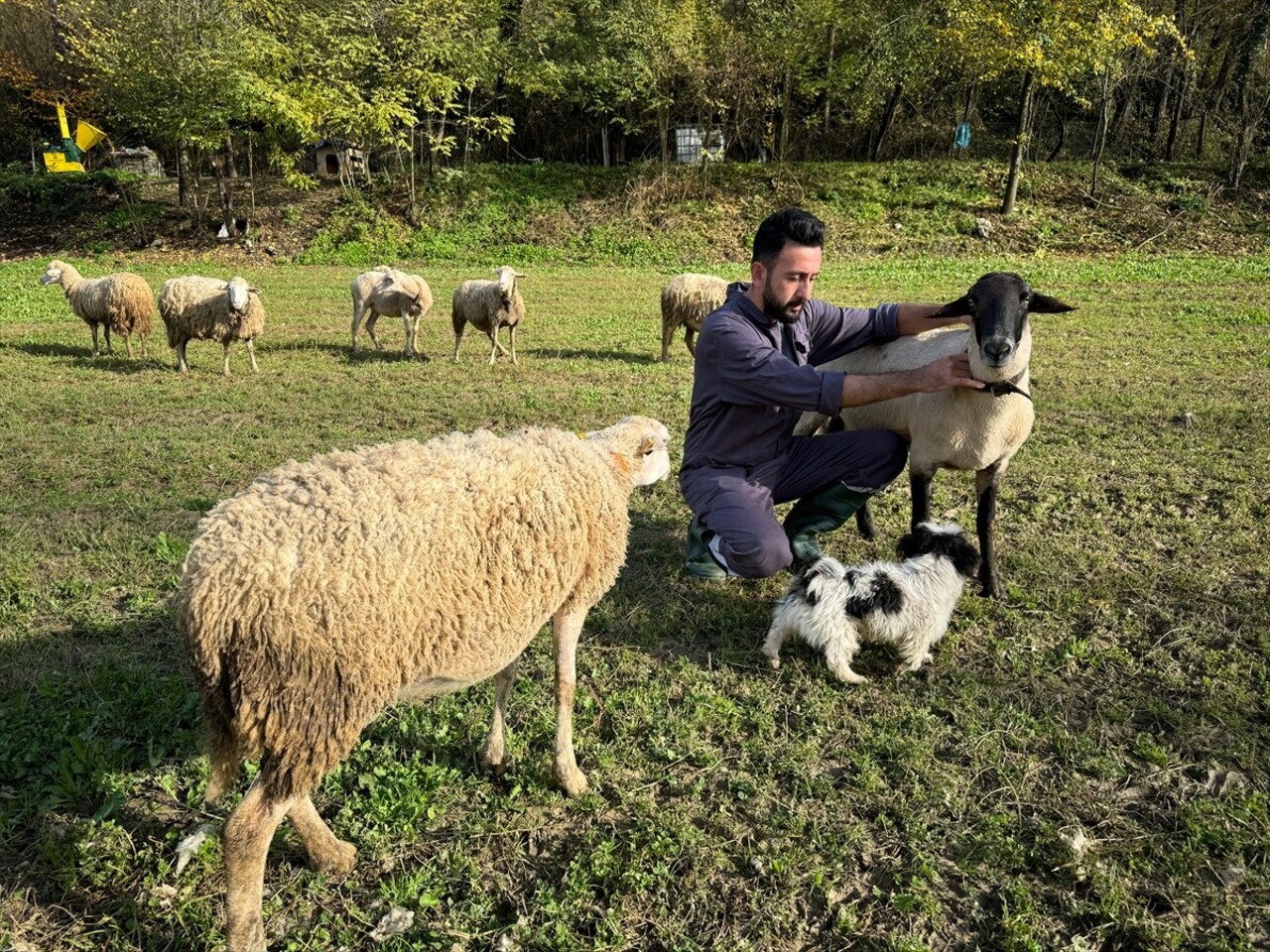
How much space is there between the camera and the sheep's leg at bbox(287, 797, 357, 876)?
259 cm

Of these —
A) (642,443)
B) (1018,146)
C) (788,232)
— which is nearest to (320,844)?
(642,443)

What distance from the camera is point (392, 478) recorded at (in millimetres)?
2639

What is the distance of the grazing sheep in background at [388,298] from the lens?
12.0 m

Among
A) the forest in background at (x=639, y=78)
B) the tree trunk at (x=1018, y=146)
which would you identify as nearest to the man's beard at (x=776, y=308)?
the forest in background at (x=639, y=78)

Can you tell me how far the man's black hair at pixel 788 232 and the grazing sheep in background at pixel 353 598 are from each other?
63.8 inches

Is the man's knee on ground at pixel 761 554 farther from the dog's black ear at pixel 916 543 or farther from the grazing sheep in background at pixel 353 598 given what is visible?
the grazing sheep in background at pixel 353 598

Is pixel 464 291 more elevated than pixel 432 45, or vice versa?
pixel 432 45

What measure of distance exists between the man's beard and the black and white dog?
130cm

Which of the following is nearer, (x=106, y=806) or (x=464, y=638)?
(x=464, y=638)

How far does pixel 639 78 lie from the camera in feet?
76.8

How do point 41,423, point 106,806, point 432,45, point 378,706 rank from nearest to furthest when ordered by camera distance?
1. point 378,706
2. point 106,806
3. point 41,423
4. point 432,45

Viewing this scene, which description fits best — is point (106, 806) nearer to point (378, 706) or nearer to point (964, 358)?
point (378, 706)

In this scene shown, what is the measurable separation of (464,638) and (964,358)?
264cm

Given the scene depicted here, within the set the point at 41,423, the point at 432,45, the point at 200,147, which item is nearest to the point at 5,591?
the point at 41,423
